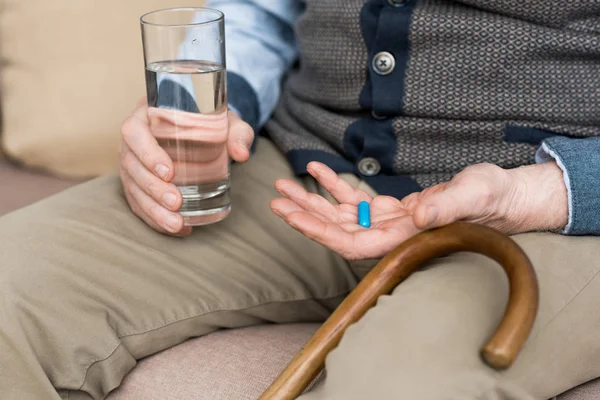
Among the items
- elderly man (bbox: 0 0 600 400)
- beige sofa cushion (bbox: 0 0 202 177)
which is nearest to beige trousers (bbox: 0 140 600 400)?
elderly man (bbox: 0 0 600 400)

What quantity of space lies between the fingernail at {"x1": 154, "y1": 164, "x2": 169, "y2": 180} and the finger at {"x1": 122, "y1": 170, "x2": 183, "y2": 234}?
0.05m

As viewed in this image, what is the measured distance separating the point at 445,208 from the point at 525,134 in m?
0.29

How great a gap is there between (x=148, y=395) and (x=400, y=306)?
0.35 meters

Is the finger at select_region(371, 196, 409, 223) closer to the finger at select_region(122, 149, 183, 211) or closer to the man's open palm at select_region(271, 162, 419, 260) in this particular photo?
the man's open palm at select_region(271, 162, 419, 260)

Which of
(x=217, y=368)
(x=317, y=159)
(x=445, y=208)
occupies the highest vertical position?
(x=445, y=208)

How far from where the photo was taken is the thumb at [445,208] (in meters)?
0.68

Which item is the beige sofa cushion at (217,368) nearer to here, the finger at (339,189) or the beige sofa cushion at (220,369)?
the beige sofa cushion at (220,369)

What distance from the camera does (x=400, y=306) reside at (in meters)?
0.67

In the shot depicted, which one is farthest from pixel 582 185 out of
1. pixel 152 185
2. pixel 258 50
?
pixel 258 50

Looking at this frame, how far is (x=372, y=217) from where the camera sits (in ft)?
2.72

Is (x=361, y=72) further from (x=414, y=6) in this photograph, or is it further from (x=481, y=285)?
(x=481, y=285)

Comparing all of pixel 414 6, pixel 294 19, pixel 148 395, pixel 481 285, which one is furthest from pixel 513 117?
pixel 148 395

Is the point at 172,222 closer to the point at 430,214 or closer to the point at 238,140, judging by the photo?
the point at 238,140

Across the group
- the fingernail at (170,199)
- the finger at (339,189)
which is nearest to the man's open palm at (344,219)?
the finger at (339,189)
